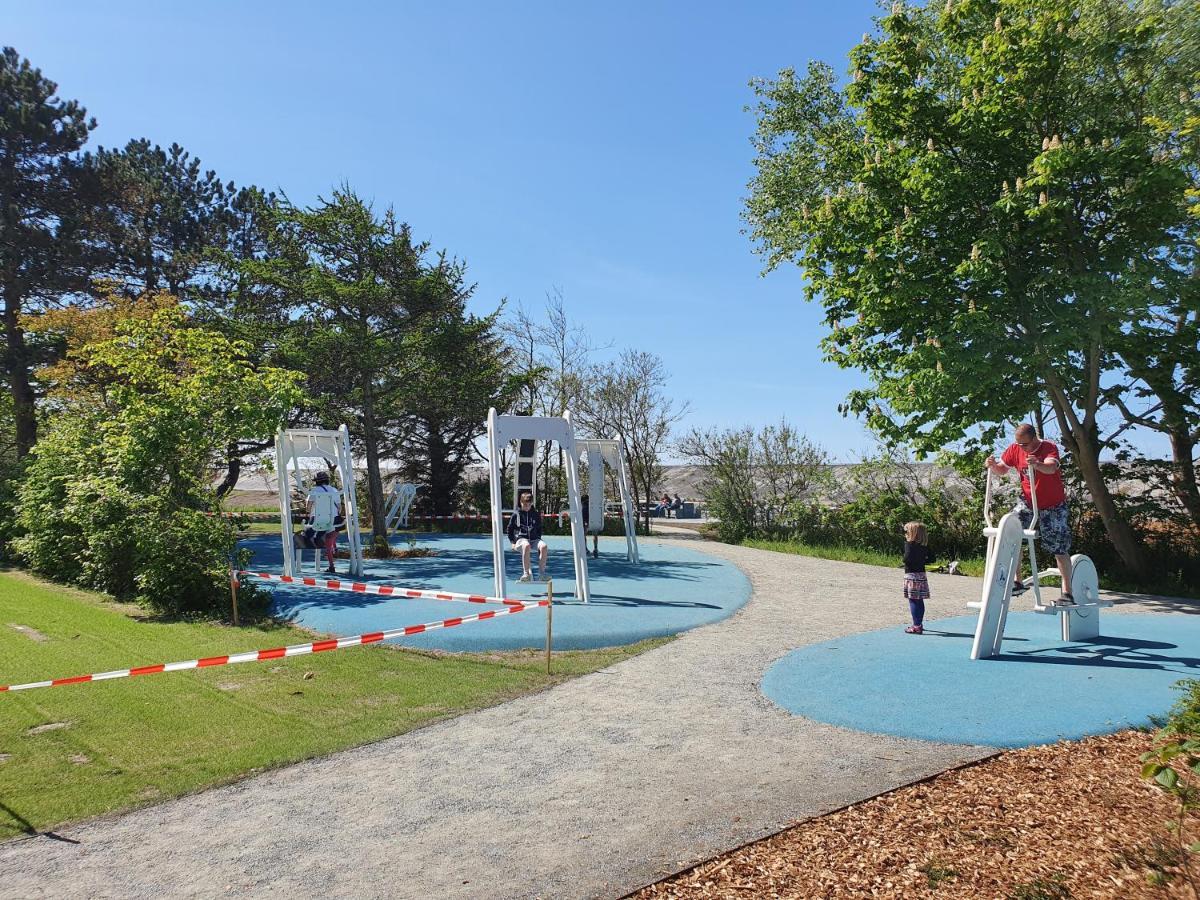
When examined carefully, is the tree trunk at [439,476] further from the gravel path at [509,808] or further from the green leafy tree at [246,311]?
the gravel path at [509,808]

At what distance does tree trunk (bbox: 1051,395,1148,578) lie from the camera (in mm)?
14305

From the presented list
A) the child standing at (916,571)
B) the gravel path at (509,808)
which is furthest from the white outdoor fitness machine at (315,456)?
the child standing at (916,571)

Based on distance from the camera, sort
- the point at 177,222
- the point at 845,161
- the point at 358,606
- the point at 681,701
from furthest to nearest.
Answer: the point at 177,222 < the point at 845,161 < the point at 358,606 < the point at 681,701

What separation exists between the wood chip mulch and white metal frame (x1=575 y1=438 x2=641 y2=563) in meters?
12.4

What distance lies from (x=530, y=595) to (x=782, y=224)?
42.4 feet

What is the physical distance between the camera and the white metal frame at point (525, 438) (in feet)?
39.4

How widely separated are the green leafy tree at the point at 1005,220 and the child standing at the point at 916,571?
4291 millimetres

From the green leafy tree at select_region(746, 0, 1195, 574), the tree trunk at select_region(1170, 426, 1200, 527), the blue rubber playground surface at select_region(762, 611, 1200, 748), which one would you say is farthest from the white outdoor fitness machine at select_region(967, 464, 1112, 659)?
the tree trunk at select_region(1170, 426, 1200, 527)

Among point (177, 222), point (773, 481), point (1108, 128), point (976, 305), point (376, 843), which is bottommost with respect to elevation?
point (376, 843)

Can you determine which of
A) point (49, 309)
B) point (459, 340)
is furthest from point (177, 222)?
point (459, 340)

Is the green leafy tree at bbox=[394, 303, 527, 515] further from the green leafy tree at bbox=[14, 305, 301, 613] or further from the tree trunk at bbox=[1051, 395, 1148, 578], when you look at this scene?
the tree trunk at bbox=[1051, 395, 1148, 578]

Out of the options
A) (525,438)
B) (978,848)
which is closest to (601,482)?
(525,438)

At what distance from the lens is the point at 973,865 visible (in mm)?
3604

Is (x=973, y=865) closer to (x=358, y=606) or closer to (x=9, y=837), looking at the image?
(x=9, y=837)
